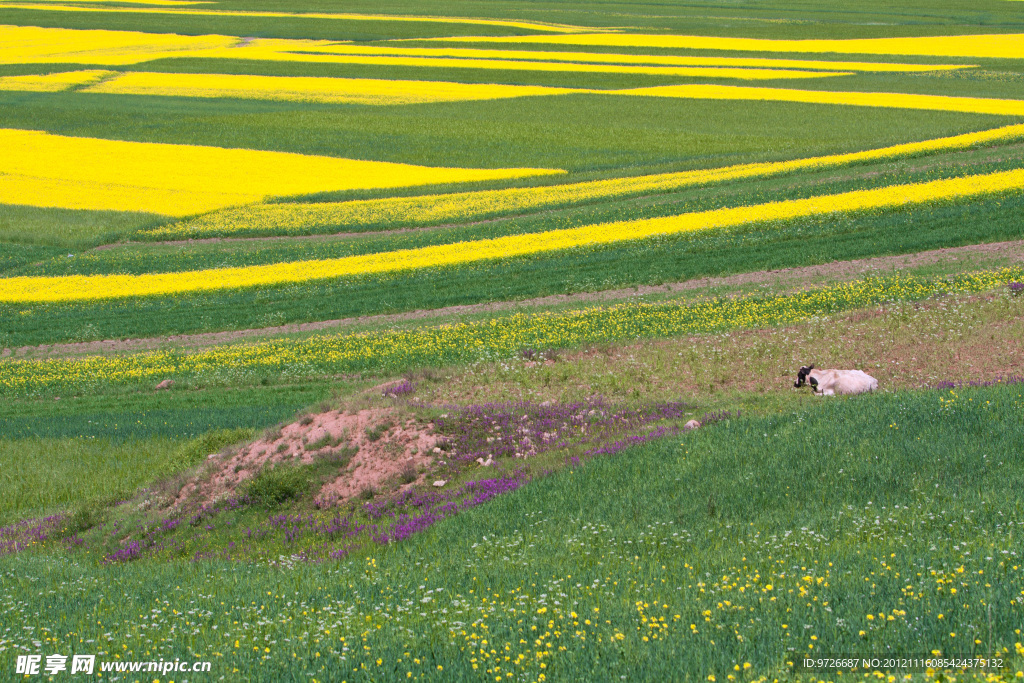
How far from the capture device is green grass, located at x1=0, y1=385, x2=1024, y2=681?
805 centimetres

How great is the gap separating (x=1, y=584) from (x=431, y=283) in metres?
22.5

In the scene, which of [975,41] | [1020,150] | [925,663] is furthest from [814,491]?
[975,41]

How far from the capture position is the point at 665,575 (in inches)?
405

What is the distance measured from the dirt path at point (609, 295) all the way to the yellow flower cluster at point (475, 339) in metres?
1.52

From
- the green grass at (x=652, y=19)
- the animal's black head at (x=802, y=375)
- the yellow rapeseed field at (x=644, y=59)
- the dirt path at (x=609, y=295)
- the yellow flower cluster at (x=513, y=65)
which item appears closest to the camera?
the animal's black head at (x=802, y=375)

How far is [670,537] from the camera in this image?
11773mm

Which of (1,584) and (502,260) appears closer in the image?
(1,584)

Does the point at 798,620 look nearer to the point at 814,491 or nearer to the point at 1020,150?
the point at 814,491

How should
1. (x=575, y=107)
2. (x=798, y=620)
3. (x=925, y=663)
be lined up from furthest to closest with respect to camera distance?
1. (x=575, y=107)
2. (x=798, y=620)
3. (x=925, y=663)

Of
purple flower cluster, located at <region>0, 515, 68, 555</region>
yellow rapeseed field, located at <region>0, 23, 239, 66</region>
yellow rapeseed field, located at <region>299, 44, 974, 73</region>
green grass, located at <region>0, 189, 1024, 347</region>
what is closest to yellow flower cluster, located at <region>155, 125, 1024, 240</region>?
green grass, located at <region>0, 189, 1024, 347</region>

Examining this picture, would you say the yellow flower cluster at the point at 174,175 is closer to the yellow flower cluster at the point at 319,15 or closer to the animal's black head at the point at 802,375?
the animal's black head at the point at 802,375

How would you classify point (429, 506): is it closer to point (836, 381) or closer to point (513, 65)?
point (836, 381)

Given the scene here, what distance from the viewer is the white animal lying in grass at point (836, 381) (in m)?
18.6

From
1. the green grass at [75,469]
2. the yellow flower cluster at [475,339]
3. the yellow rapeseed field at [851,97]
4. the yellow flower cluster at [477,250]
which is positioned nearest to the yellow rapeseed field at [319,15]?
the yellow rapeseed field at [851,97]
